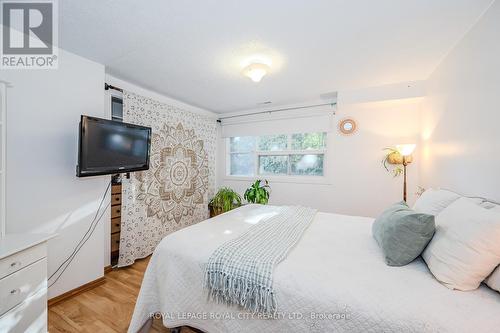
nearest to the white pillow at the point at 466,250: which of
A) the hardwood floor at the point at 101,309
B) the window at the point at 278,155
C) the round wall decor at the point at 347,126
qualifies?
the hardwood floor at the point at 101,309

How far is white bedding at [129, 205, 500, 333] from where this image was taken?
0.83 m

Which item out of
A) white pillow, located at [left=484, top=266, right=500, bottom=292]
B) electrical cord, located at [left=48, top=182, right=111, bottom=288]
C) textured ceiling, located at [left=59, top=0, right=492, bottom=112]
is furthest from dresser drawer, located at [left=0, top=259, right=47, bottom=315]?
white pillow, located at [left=484, top=266, right=500, bottom=292]

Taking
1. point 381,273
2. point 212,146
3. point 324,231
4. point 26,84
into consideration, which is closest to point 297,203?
point 324,231

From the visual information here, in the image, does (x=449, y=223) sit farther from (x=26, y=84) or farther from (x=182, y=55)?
(x=26, y=84)

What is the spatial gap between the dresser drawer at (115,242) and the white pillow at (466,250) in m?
3.10

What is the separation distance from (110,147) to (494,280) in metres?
2.90

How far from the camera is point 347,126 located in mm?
3082

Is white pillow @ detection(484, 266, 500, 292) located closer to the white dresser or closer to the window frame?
the window frame

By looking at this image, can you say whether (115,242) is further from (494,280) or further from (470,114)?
(470,114)

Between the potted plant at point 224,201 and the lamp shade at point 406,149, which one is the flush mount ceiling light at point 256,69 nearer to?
the lamp shade at point 406,149

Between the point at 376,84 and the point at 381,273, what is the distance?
8.27 ft

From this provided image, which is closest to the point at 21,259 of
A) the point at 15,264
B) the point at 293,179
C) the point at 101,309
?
the point at 15,264

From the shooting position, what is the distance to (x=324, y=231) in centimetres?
178

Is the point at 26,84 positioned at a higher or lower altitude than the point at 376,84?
lower
